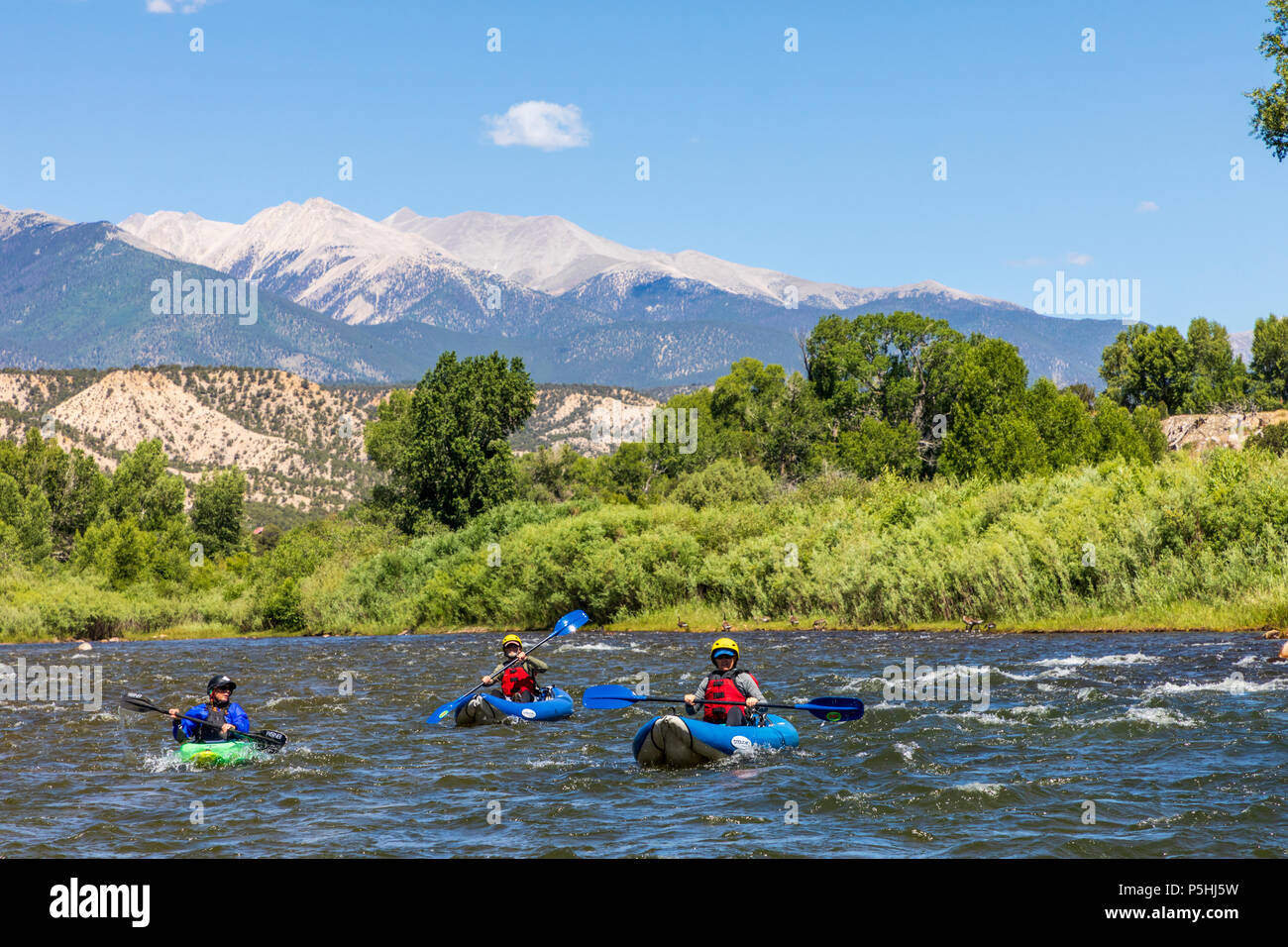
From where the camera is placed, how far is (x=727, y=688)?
57.8 ft

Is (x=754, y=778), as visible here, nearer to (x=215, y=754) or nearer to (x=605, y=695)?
(x=605, y=695)

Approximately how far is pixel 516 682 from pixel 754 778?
833cm

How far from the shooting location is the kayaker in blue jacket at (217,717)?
1773 centimetres

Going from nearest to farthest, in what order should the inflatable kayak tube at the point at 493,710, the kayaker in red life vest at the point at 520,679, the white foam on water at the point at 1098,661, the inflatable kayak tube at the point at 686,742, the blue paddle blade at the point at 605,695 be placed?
the inflatable kayak tube at the point at 686,742
the blue paddle blade at the point at 605,695
the inflatable kayak tube at the point at 493,710
the kayaker in red life vest at the point at 520,679
the white foam on water at the point at 1098,661

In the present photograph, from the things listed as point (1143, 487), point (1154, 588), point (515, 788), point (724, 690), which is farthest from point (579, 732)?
point (1143, 487)

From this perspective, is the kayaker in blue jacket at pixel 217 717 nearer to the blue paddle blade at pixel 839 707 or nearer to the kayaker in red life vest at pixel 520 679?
the kayaker in red life vest at pixel 520 679

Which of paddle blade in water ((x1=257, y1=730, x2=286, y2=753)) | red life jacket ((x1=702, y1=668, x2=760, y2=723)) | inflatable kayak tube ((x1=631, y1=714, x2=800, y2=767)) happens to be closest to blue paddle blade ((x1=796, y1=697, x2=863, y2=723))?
red life jacket ((x1=702, y1=668, x2=760, y2=723))

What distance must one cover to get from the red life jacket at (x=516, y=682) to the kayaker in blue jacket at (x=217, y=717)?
19.3 feet

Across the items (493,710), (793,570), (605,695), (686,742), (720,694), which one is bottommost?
(493,710)

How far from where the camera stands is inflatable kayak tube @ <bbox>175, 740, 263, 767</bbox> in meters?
17.3

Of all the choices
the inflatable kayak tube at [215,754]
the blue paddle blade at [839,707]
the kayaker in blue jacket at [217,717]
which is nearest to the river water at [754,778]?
the inflatable kayak tube at [215,754]

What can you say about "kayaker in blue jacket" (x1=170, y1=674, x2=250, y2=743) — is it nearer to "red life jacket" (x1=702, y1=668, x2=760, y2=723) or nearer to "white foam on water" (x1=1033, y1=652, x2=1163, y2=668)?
"red life jacket" (x1=702, y1=668, x2=760, y2=723)

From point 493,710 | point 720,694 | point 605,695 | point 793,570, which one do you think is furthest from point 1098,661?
point 793,570

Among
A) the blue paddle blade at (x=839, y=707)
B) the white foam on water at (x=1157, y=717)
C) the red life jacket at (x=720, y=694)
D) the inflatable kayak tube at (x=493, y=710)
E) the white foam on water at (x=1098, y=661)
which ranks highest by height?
the red life jacket at (x=720, y=694)
